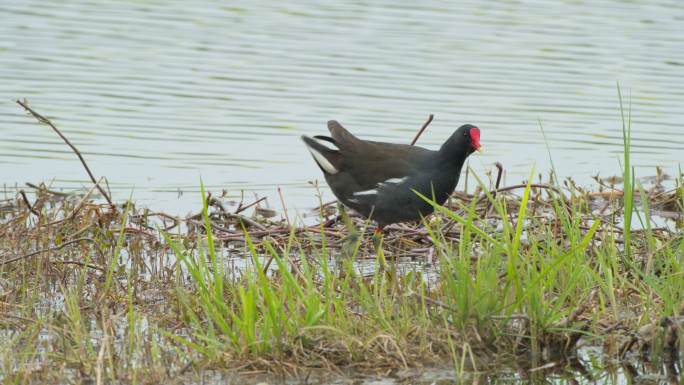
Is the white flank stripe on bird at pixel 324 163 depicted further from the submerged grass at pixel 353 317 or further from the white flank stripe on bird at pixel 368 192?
the submerged grass at pixel 353 317

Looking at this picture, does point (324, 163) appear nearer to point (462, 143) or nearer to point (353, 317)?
point (462, 143)

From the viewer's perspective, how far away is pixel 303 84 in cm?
1278

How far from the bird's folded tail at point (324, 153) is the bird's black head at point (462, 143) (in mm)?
679

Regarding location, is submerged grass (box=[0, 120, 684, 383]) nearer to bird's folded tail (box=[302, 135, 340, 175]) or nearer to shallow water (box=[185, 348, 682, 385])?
shallow water (box=[185, 348, 682, 385])

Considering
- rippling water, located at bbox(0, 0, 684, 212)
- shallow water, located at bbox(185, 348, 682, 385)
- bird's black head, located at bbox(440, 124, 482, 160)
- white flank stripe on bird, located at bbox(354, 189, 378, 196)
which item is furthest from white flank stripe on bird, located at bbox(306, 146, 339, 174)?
shallow water, located at bbox(185, 348, 682, 385)

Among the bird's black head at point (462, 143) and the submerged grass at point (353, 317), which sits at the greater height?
the bird's black head at point (462, 143)

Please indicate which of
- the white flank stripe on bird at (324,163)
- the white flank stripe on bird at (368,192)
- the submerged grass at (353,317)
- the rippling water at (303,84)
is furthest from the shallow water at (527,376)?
the rippling water at (303,84)

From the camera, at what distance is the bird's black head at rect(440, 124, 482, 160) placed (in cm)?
682

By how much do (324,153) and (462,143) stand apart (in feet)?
2.81

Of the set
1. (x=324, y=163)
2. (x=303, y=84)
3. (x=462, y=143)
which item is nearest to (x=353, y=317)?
(x=462, y=143)

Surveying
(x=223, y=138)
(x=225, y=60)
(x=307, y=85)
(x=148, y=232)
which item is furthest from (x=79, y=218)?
(x=225, y=60)

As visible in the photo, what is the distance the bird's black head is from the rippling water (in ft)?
3.74

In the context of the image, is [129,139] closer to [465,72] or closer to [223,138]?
[223,138]

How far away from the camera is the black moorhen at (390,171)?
268 inches
